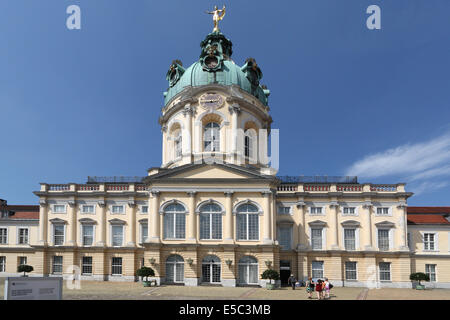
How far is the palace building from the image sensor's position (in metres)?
31.3

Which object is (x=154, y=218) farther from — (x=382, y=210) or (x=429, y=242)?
(x=429, y=242)

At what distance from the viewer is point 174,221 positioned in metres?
32.0

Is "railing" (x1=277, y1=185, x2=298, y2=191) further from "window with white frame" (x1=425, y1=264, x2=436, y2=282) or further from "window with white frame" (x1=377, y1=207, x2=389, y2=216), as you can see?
"window with white frame" (x1=425, y1=264, x2=436, y2=282)

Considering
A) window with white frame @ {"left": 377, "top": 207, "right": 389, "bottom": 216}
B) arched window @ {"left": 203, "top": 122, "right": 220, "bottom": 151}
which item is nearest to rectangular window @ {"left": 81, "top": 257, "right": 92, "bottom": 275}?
arched window @ {"left": 203, "top": 122, "right": 220, "bottom": 151}

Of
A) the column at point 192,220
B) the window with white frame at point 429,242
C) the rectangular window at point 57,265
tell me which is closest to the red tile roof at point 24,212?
the rectangular window at point 57,265

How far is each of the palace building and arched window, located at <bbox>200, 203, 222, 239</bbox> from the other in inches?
3.9

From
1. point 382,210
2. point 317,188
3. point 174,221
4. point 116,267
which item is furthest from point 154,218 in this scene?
point 382,210

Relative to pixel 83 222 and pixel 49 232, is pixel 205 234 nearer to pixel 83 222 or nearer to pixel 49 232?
pixel 83 222

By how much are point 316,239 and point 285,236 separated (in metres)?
3.33

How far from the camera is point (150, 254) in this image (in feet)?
101

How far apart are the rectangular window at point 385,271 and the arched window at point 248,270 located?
13881 millimetres
